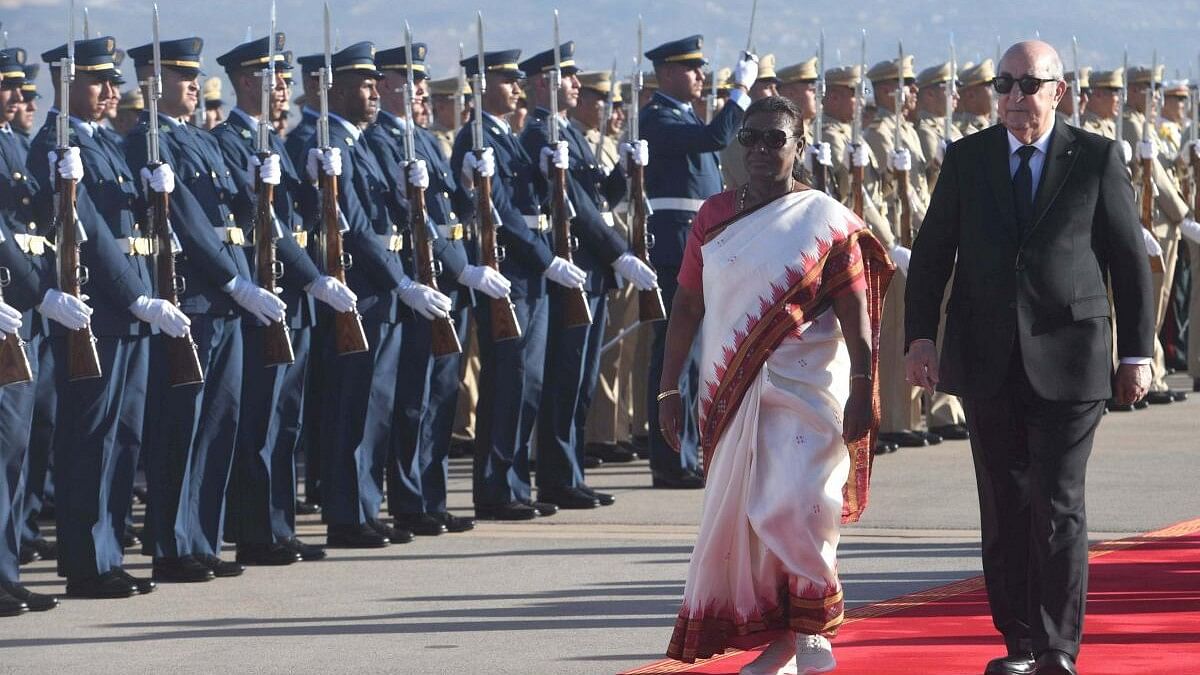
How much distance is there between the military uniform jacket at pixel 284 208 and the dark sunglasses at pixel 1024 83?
342 centimetres

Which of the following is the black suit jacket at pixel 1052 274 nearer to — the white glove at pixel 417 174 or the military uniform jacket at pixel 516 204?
the white glove at pixel 417 174

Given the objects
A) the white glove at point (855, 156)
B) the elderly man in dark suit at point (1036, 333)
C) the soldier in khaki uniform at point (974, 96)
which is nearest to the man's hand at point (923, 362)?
the elderly man in dark suit at point (1036, 333)

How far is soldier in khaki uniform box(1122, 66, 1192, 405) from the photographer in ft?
49.8

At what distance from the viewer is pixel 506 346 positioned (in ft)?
34.1

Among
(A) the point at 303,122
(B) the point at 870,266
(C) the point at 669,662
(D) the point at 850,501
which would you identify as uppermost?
(A) the point at 303,122

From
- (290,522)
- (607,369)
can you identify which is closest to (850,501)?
(290,522)

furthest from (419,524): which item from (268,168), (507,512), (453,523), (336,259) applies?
(268,168)

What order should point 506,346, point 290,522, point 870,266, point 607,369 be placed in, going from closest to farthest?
point 870,266 < point 290,522 < point 506,346 < point 607,369

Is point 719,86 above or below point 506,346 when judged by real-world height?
above

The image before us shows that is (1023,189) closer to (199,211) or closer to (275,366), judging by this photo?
(199,211)

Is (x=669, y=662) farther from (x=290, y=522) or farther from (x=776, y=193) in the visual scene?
(x=290, y=522)

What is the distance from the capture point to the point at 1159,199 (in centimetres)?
1525

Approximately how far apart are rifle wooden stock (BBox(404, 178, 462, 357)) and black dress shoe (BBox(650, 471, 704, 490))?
2002 mm

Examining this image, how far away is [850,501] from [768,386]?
1.26 ft
